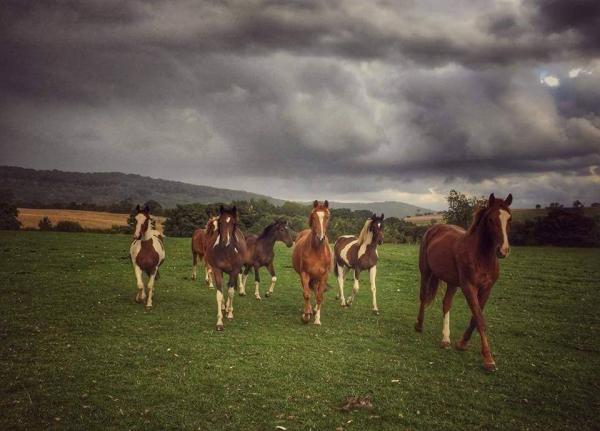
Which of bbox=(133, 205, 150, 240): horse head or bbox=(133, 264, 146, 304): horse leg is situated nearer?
bbox=(133, 205, 150, 240): horse head

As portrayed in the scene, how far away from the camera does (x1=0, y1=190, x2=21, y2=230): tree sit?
5450 cm

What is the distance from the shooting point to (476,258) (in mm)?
8016

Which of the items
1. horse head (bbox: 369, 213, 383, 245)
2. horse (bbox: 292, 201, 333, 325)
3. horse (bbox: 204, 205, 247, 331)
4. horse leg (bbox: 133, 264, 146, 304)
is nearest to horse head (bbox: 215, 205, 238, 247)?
horse (bbox: 204, 205, 247, 331)

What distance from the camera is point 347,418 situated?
5438 mm

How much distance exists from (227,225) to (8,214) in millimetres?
63900

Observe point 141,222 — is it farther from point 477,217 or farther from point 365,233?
point 477,217

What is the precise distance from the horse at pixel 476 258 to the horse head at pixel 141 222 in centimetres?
936

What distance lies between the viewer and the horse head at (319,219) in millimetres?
9867

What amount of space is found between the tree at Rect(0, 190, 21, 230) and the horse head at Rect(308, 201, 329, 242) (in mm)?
64433

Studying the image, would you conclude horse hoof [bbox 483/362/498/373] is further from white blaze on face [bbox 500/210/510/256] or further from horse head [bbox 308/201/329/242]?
horse head [bbox 308/201/329/242]

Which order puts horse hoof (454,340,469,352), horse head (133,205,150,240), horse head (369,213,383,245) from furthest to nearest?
Result: horse head (369,213,383,245) < horse head (133,205,150,240) < horse hoof (454,340,469,352)

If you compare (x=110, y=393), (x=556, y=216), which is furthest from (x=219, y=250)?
(x=556, y=216)

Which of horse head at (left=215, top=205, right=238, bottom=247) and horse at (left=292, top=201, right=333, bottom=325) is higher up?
horse head at (left=215, top=205, right=238, bottom=247)

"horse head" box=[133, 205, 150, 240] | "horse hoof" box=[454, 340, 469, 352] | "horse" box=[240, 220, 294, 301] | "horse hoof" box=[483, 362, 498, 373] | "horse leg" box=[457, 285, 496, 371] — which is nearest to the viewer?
"horse hoof" box=[483, 362, 498, 373]
